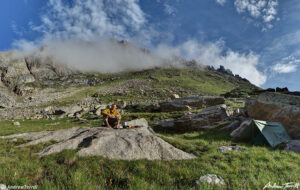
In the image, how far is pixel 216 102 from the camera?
31062 millimetres

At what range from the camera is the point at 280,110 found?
1270 centimetres

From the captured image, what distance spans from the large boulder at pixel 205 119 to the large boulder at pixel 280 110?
3.19m

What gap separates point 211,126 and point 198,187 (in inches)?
568

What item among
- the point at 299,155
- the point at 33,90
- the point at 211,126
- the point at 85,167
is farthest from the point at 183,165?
the point at 33,90

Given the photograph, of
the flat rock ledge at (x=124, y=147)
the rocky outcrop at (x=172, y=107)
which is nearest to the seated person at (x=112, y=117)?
the flat rock ledge at (x=124, y=147)

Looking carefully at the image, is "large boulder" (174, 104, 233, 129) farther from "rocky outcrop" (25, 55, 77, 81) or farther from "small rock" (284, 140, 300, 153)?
"rocky outcrop" (25, 55, 77, 81)

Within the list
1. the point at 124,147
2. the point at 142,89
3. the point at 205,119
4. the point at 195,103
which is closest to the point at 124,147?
the point at 124,147

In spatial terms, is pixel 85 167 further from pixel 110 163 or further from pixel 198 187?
pixel 198 187

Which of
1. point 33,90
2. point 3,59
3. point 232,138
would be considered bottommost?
point 232,138

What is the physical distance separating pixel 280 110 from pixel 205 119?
7.47m

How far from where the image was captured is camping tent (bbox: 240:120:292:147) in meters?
10.2

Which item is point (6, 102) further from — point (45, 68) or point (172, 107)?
point (45, 68)

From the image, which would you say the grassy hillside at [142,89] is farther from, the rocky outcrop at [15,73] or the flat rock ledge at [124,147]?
the flat rock ledge at [124,147]

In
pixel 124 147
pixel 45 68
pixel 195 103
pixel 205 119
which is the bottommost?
pixel 124 147
